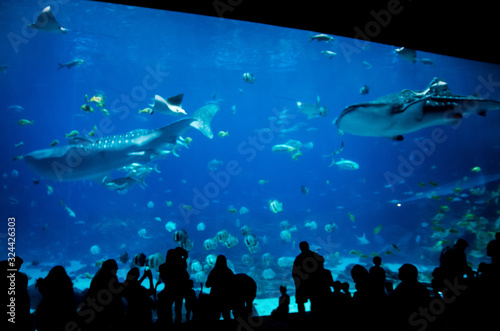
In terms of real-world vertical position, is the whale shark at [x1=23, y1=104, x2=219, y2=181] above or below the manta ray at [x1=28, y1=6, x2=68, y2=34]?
below

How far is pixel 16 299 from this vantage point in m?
2.20

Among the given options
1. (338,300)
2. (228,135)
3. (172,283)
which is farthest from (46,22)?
(228,135)

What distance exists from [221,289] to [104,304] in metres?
1.14

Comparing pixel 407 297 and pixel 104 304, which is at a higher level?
pixel 104 304

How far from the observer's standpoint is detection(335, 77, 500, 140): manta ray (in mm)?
3054

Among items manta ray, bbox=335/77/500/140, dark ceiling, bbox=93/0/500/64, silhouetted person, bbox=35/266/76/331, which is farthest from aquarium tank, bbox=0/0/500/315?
silhouetted person, bbox=35/266/76/331

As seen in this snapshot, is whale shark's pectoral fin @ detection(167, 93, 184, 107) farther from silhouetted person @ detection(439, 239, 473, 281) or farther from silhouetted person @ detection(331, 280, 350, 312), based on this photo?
silhouetted person @ detection(439, 239, 473, 281)

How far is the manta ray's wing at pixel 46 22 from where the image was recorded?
5.30 metres

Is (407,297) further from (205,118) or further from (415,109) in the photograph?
(205,118)

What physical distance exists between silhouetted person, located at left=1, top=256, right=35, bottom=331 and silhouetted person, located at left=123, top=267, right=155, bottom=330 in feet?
2.55

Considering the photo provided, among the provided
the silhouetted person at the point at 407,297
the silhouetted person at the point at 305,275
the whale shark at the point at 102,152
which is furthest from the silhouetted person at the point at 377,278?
the whale shark at the point at 102,152

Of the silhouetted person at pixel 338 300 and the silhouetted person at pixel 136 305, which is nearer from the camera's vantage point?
the silhouetted person at pixel 136 305

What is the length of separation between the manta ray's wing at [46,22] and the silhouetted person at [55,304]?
5.66 meters

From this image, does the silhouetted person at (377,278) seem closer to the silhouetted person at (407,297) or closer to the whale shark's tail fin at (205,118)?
the silhouetted person at (407,297)
